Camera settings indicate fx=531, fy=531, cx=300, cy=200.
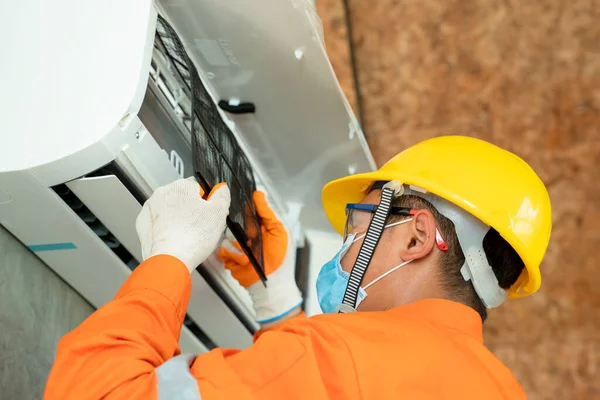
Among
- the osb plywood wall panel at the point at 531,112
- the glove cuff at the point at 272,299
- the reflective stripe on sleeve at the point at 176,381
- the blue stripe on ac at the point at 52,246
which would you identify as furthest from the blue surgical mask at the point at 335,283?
the osb plywood wall panel at the point at 531,112

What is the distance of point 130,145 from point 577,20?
5.04 feet

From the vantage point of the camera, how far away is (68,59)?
0.89 metres

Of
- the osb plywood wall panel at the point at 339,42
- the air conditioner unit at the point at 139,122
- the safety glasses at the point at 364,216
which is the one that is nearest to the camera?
the air conditioner unit at the point at 139,122

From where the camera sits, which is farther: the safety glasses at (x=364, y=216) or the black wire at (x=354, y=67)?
the black wire at (x=354, y=67)

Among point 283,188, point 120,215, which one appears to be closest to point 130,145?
point 120,215

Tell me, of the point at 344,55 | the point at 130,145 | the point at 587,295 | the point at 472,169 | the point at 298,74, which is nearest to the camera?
the point at 130,145

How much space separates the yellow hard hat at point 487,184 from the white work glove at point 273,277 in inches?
12.5

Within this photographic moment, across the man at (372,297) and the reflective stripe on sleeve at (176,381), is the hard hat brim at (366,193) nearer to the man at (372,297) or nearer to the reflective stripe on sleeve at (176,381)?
the man at (372,297)

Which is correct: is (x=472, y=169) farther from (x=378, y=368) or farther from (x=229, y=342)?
(x=229, y=342)

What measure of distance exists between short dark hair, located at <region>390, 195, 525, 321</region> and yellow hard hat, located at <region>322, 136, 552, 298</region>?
0.11 ft

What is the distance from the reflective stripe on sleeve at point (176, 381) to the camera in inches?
27.6

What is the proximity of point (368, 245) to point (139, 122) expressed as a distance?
18.2 inches

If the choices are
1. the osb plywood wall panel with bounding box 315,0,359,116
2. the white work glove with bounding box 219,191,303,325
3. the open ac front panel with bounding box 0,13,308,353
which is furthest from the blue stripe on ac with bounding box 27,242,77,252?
the osb plywood wall panel with bounding box 315,0,359,116

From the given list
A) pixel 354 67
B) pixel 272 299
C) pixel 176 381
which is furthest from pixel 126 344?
pixel 354 67
